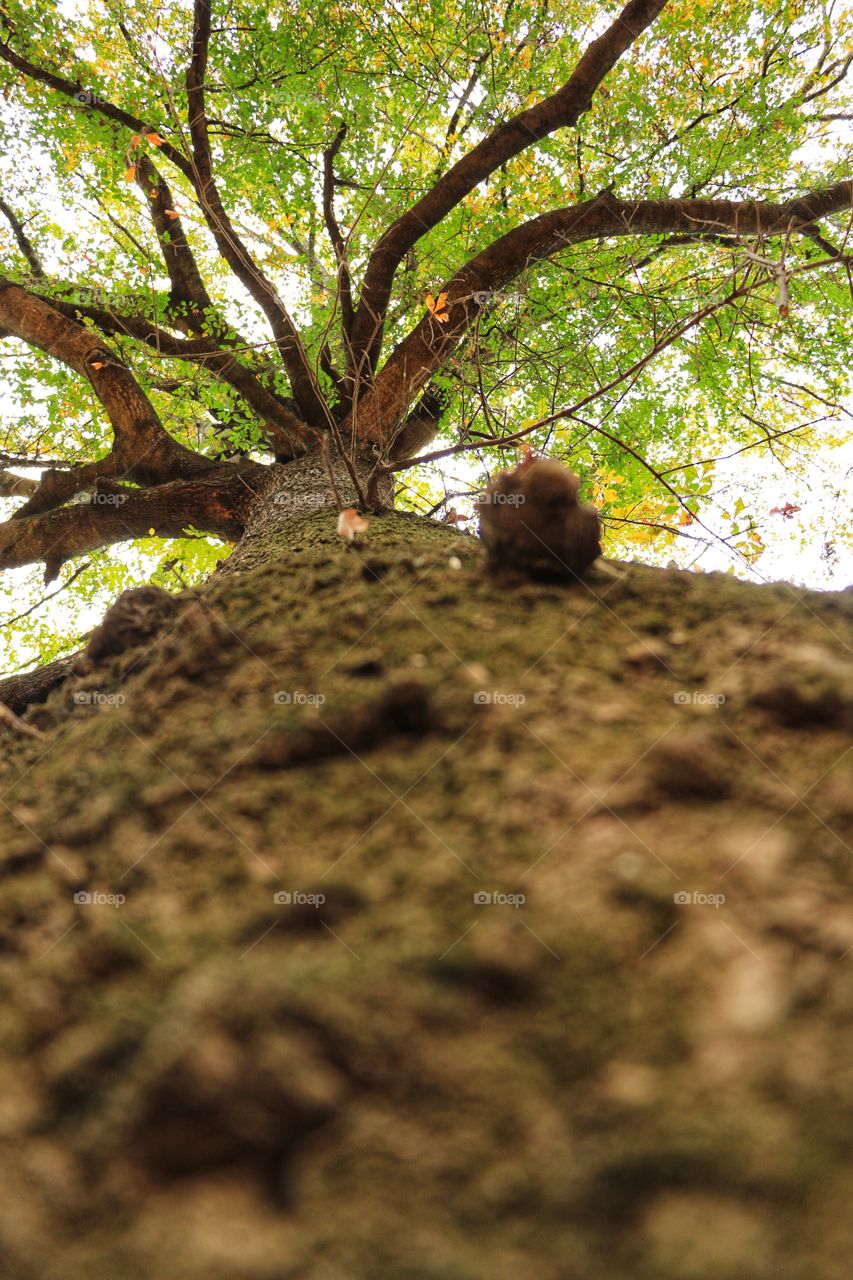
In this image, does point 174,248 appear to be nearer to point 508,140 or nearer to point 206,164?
point 206,164

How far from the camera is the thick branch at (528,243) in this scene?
418cm

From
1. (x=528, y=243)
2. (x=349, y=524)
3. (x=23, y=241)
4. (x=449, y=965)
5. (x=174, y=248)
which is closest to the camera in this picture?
(x=449, y=965)

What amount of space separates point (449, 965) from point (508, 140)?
5200mm

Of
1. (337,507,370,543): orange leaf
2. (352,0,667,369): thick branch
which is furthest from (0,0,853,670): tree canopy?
(337,507,370,543): orange leaf

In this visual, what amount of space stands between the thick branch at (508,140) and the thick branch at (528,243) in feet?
0.92

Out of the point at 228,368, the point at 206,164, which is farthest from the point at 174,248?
the point at 228,368

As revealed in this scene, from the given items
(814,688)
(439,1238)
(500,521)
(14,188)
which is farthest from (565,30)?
(439,1238)

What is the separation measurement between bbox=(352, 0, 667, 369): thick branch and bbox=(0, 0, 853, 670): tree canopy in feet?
0.05

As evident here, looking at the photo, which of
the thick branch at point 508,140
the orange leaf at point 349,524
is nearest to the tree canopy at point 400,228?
the thick branch at point 508,140

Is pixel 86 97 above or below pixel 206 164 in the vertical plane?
above

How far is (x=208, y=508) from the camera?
14.3 feet

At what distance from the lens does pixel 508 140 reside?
4.26 meters

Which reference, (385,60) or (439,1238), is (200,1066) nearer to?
(439,1238)

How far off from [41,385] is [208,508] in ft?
10.2
